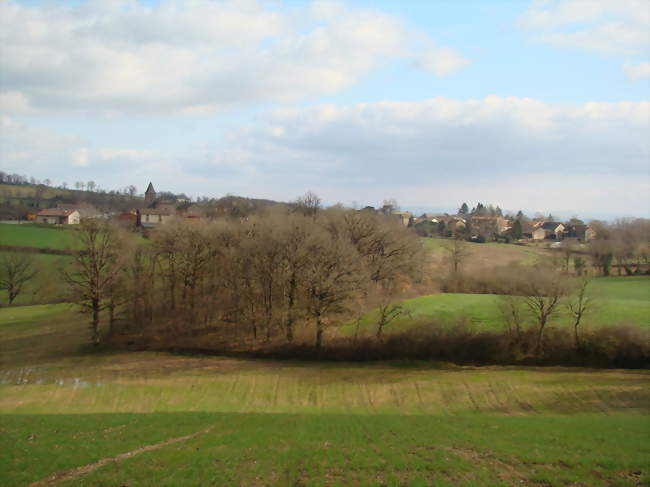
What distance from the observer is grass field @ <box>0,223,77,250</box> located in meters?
65.9

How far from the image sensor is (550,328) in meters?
35.0

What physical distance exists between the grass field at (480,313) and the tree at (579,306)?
1.90ft

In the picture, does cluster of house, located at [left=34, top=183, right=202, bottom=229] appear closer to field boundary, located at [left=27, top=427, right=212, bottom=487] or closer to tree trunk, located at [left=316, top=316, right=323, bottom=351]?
tree trunk, located at [left=316, top=316, right=323, bottom=351]

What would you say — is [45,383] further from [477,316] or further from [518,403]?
[477,316]

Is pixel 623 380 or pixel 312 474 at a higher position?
pixel 312 474

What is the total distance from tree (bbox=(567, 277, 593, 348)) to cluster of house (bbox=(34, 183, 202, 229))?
126ft

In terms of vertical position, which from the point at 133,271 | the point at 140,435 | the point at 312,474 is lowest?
the point at 140,435

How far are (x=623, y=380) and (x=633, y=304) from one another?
680 inches

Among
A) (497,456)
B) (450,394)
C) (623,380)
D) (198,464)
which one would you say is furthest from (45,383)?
(623,380)

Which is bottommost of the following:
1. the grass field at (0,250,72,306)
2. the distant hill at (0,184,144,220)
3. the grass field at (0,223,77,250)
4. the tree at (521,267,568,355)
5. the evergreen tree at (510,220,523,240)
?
the grass field at (0,250,72,306)

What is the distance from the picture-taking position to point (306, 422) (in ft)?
62.6

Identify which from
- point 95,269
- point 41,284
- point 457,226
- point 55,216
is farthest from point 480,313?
point 55,216

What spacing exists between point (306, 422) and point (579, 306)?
26340mm

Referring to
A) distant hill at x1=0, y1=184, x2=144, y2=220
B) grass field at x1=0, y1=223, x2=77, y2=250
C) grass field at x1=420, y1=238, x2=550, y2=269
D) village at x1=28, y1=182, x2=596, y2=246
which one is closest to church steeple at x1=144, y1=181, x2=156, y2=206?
distant hill at x1=0, y1=184, x2=144, y2=220
